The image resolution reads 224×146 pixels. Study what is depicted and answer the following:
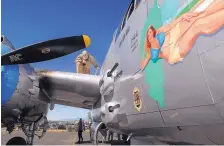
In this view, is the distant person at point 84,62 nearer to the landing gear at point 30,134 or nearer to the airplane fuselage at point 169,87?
the landing gear at point 30,134

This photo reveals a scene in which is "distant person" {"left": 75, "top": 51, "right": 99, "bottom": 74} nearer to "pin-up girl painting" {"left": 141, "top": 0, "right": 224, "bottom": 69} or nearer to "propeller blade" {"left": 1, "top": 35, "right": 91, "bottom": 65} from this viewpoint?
"propeller blade" {"left": 1, "top": 35, "right": 91, "bottom": 65}

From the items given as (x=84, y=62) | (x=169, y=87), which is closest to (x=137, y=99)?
(x=169, y=87)

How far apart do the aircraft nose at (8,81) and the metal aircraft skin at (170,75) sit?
0.04m

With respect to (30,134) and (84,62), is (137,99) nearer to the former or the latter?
(30,134)

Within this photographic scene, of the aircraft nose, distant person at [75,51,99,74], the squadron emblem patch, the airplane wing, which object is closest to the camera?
the squadron emblem patch

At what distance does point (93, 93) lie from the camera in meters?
7.94

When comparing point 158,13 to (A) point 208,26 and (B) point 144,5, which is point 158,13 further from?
(A) point 208,26

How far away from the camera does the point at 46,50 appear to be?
667cm

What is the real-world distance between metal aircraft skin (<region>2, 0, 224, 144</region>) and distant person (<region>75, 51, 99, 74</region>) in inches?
224

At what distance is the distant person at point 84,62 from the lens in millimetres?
11766

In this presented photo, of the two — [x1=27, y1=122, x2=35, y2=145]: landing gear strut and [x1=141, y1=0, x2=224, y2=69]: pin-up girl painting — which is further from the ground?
[x1=141, y1=0, x2=224, y2=69]: pin-up girl painting

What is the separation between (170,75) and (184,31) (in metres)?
0.55

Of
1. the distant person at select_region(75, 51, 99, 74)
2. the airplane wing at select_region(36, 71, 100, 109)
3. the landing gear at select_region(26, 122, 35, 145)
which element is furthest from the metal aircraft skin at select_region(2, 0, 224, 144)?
the distant person at select_region(75, 51, 99, 74)

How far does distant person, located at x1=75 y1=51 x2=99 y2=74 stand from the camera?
11766 mm
